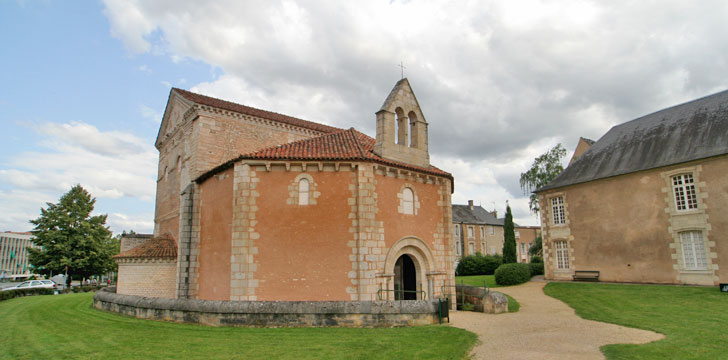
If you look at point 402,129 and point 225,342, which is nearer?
point 225,342

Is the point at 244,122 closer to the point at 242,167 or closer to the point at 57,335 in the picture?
the point at 242,167

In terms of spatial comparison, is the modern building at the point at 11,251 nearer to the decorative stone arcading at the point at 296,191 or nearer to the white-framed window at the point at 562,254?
the decorative stone arcading at the point at 296,191

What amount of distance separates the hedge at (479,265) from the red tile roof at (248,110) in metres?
23.4

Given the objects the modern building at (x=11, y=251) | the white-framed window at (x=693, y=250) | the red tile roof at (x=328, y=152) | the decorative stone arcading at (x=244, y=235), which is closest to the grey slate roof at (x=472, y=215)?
the white-framed window at (x=693, y=250)

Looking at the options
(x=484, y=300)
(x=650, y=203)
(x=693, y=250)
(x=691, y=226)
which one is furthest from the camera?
(x=650, y=203)

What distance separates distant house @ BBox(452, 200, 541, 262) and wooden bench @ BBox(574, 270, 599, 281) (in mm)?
23474

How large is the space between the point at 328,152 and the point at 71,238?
107 ft

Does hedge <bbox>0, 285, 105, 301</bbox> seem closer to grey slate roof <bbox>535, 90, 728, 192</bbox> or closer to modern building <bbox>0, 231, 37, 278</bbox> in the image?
grey slate roof <bbox>535, 90, 728, 192</bbox>

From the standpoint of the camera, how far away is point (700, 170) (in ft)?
71.3

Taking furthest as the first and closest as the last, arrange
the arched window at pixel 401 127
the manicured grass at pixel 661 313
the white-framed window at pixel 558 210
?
the white-framed window at pixel 558 210
the arched window at pixel 401 127
the manicured grass at pixel 661 313

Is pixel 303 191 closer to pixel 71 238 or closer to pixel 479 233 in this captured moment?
pixel 71 238

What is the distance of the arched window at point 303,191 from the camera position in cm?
1595

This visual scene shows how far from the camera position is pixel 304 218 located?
1580cm

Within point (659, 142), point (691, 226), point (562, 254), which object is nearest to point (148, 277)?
point (562, 254)
